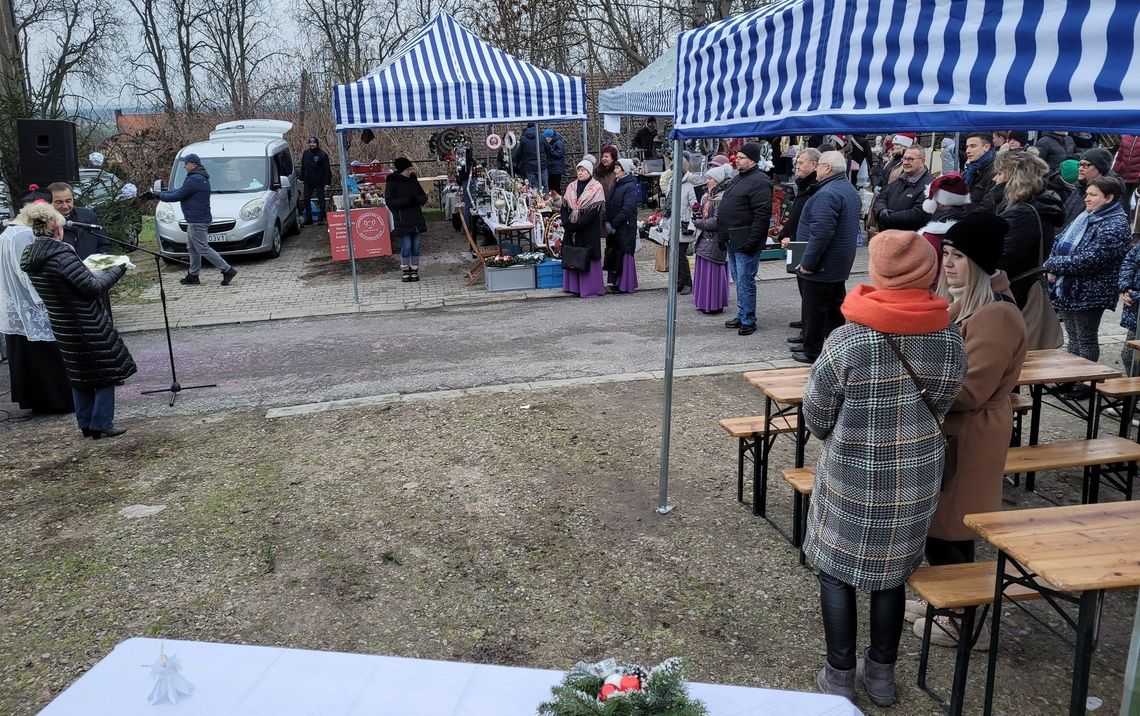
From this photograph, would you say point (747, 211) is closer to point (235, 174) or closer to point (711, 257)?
point (711, 257)

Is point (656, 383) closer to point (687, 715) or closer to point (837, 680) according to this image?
point (837, 680)

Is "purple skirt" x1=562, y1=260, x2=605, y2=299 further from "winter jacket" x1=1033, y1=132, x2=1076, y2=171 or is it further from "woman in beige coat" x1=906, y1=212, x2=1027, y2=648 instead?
"woman in beige coat" x1=906, y1=212, x2=1027, y2=648

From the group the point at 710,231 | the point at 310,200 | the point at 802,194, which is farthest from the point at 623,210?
the point at 310,200

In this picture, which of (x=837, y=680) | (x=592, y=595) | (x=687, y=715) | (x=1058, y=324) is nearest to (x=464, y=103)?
(x=1058, y=324)

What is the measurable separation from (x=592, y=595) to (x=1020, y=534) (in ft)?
6.44

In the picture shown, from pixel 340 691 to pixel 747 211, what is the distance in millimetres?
7088

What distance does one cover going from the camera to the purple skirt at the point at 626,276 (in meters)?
11.0

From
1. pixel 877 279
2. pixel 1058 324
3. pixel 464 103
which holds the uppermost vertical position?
pixel 464 103

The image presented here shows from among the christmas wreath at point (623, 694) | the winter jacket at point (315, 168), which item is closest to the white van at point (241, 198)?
the winter jacket at point (315, 168)

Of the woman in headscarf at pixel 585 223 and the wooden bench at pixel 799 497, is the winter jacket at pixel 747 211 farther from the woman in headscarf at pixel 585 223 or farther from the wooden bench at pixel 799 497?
the wooden bench at pixel 799 497

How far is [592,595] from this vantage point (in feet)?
13.5

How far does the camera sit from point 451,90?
10.5m

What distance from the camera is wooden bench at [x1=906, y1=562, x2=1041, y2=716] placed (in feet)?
9.89

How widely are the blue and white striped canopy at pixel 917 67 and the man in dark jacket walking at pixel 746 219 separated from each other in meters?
4.28
